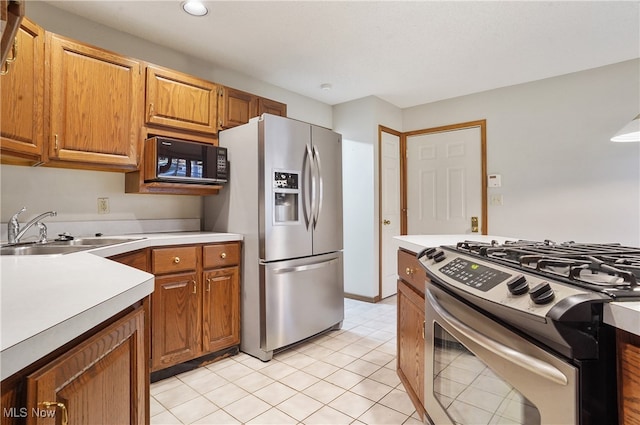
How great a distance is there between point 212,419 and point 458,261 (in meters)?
1.48

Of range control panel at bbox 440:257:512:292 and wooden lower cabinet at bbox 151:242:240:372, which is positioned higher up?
range control panel at bbox 440:257:512:292

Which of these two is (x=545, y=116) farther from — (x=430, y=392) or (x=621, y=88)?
(x=430, y=392)

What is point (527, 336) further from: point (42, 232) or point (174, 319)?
point (42, 232)

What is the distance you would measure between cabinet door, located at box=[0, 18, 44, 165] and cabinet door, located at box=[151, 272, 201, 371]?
3.29ft

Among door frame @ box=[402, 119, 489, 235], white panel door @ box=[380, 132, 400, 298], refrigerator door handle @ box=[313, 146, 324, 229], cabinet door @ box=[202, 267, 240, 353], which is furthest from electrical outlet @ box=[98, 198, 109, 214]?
door frame @ box=[402, 119, 489, 235]

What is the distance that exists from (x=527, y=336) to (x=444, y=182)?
3508 mm

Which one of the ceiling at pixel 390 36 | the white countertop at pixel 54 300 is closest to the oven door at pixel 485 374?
the white countertop at pixel 54 300

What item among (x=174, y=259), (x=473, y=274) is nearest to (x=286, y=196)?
(x=174, y=259)

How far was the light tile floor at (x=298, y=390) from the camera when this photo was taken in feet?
5.68

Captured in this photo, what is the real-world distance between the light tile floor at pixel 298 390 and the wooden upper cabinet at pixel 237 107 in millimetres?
1891

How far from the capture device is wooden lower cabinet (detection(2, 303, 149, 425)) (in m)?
0.51

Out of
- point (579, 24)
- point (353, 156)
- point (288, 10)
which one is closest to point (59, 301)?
point (288, 10)

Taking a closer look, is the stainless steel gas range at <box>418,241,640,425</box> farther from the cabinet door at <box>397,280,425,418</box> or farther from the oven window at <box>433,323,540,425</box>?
the cabinet door at <box>397,280,425,418</box>

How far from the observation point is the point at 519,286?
772mm
